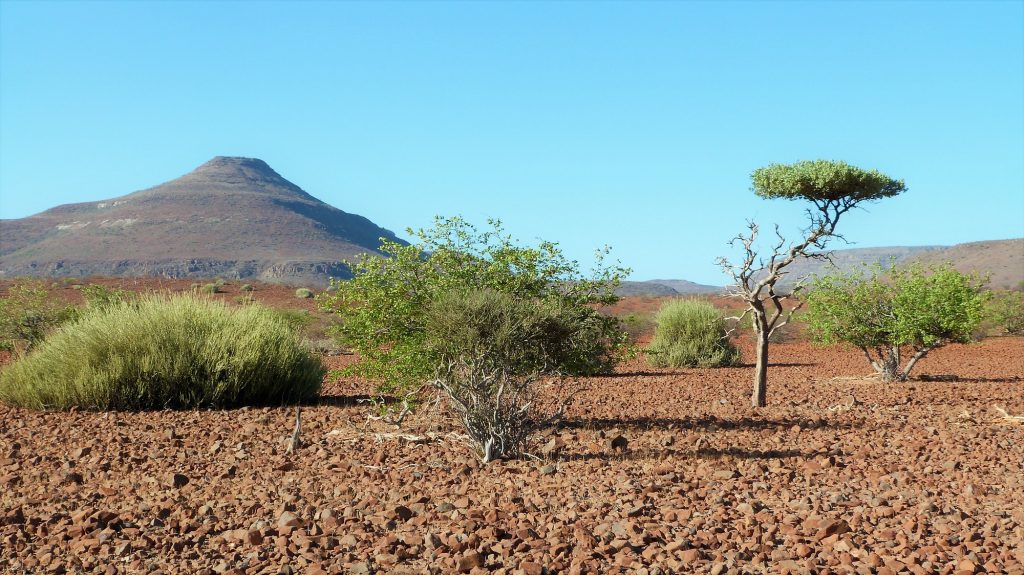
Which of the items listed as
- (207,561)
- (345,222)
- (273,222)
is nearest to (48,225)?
(273,222)

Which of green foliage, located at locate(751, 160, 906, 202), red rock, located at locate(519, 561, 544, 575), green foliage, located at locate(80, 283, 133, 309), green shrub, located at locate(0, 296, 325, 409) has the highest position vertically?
green foliage, located at locate(751, 160, 906, 202)

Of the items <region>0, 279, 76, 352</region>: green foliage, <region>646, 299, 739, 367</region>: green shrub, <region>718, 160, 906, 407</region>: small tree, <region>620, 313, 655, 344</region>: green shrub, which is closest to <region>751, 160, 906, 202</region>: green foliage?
<region>718, 160, 906, 407</region>: small tree

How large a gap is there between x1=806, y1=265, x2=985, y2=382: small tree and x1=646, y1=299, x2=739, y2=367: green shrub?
3.26 metres

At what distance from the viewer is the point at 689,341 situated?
1869 centimetres

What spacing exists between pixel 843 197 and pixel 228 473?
29.3ft

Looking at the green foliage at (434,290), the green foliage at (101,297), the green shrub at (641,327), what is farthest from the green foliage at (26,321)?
the green shrub at (641,327)

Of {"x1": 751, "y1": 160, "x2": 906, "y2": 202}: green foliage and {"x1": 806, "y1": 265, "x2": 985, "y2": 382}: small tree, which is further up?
{"x1": 751, "y1": 160, "x2": 906, "y2": 202}: green foliage

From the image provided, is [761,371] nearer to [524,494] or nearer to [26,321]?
[524,494]

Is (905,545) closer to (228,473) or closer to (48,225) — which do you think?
(228,473)

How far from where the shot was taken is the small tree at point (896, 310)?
14.0m

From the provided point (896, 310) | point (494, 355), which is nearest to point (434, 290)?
point (494, 355)

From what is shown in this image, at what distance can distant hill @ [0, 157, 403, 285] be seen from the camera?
3979 inches

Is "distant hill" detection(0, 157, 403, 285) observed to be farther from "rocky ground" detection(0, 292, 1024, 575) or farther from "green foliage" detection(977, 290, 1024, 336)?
"rocky ground" detection(0, 292, 1024, 575)

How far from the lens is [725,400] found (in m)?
11.7
